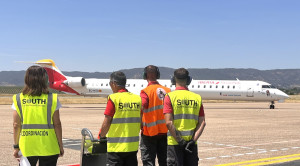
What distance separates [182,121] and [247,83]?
3478 centimetres

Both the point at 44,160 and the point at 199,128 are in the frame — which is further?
the point at 199,128

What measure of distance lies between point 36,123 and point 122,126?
4.31ft

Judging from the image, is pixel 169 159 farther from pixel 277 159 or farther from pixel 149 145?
pixel 277 159

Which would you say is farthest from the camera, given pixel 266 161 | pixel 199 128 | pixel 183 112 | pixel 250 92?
pixel 250 92

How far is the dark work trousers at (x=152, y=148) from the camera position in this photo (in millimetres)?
6664

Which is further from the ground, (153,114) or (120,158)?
(153,114)

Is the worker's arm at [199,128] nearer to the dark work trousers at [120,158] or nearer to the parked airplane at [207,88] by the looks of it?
the dark work trousers at [120,158]

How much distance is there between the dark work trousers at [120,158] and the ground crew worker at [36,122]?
3.18 ft

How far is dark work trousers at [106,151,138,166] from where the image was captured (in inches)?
221

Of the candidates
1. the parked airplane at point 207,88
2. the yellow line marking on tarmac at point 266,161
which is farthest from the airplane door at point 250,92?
the yellow line marking on tarmac at point 266,161

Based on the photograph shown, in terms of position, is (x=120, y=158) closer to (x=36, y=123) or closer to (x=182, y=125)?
(x=182, y=125)

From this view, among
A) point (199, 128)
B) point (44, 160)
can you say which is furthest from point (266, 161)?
point (44, 160)

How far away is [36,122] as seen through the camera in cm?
477

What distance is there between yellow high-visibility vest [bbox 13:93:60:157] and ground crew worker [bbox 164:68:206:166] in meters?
1.79
